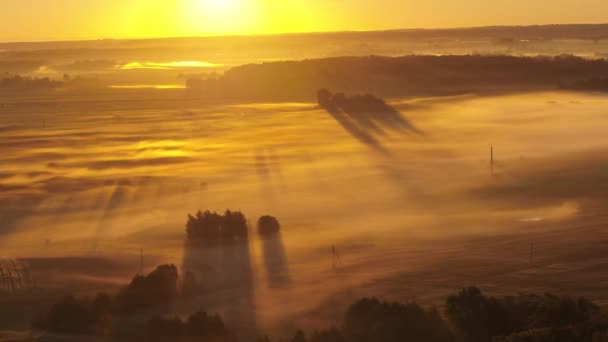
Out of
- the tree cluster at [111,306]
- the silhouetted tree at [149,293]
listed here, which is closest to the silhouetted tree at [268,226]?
the tree cluster at [111,306]

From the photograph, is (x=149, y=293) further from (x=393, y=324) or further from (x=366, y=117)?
(x=366, y=117)

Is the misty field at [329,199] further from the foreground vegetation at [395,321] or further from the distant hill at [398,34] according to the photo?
the distant hill at [398,34]

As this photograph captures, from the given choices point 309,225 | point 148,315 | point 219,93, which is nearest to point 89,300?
point 148,315

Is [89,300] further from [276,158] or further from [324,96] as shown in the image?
[324,96]

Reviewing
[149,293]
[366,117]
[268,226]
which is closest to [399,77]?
[366,117]

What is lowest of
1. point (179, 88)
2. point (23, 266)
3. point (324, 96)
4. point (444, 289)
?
point (444, 289)

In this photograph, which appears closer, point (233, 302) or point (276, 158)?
point (233, 302)

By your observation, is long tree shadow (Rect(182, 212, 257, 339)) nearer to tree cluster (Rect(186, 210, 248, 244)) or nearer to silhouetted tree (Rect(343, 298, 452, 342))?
tree cluster (Rect(186, 210, 248, 244))
